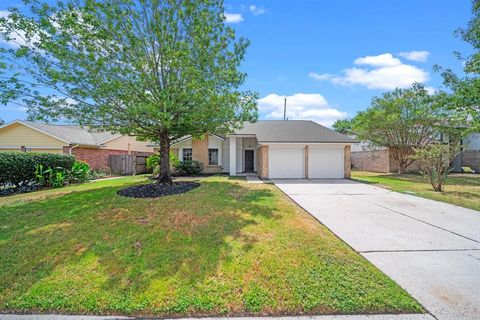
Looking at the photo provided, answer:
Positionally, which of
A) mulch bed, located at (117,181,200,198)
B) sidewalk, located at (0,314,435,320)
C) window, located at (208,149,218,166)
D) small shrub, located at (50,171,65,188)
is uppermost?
window, located at (208,149,218,166)

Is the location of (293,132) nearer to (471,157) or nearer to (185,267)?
(185,267)

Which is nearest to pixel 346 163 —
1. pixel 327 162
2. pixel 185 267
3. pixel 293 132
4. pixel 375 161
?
pixel 327 162

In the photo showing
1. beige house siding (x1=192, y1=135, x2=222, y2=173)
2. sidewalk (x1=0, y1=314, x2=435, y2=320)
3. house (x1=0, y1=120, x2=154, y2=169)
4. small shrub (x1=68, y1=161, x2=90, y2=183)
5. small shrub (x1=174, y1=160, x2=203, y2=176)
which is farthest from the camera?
beige house siding (x1=192, y1=135, x2=222, y2=173)

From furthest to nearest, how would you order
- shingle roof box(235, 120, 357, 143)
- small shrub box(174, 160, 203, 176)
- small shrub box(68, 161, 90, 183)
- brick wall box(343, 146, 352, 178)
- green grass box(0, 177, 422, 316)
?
small shrub box(174, 160, 203, 176)
brick wall box(343, 146, 352, 178)
shingle roof box(235, 120, 357, 143)
small shrub box(68, 161, 90, 183)
green grass box(0, 177, 422, 316)

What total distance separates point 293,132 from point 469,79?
9454 mm

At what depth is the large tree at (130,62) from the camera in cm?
714

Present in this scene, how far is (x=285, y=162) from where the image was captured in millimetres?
15219

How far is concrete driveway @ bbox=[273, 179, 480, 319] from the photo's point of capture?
295 cm

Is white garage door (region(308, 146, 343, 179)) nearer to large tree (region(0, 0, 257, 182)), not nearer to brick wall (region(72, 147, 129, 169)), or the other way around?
large tree (region(0, 0, 257, 182))

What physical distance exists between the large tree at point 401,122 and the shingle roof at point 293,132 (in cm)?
511

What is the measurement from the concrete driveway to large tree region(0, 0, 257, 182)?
558cm

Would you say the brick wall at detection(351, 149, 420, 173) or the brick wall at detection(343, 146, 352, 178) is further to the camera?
the brick wall at detection(351, 149, 420, 173)

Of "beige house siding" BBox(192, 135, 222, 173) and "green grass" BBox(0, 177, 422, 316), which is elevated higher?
"beige house siding" BBox(192, 135, 222, 173)

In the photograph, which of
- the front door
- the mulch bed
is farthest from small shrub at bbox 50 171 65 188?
the front door
